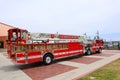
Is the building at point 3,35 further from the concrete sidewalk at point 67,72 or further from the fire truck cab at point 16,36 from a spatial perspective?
the concrete sidewalk at point 67,72

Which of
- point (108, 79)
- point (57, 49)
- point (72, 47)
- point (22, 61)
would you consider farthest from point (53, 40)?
point (108, 79)

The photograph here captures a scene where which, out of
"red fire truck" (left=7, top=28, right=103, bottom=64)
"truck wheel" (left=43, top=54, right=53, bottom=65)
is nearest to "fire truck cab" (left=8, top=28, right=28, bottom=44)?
"red fire truck" (left=7, top=28, right=103, bottom=64)

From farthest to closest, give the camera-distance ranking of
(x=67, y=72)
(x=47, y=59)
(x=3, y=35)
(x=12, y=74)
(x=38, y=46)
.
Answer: (x=3, y=35)
(x=47, y=59)
(x=38, y=46)
(x=12, y=74)
(x=67, y=72)

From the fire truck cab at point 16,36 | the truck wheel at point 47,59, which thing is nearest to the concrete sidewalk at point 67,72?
the truck wheel at point 47,59

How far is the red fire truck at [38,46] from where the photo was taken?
11672 millimetres

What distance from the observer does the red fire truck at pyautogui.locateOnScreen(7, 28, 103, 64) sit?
11672 millimetres

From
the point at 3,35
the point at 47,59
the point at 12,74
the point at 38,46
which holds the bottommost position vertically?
the point at 12,74

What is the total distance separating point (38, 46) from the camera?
42.1 ft

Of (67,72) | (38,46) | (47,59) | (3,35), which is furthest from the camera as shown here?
(3,35)

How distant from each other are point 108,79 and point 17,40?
7.49m

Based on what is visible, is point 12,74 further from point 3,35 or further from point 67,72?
point 3,35

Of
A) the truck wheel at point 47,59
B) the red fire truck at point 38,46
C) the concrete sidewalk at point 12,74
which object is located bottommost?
the concrete sidewalk at point 12,74

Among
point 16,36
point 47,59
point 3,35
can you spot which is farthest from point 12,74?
point 3,35

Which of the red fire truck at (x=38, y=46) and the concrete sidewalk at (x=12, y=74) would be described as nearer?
the concrete sidewalk at (x=12, y=74)
